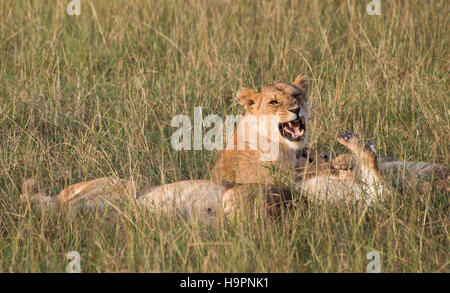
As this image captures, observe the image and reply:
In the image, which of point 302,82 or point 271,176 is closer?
point 271,176

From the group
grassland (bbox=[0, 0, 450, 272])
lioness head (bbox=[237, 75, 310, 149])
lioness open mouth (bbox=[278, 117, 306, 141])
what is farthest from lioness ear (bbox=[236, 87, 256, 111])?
grassland (bbox=[0, 0, 450, 272])

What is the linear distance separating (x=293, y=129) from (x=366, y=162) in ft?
2.06

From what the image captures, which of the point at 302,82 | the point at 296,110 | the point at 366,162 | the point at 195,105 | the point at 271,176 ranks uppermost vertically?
the point at 302,82

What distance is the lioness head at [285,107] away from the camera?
15.0 feet

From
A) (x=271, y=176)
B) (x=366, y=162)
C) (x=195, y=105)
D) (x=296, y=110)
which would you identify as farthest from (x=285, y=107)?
(x=195, y=105)

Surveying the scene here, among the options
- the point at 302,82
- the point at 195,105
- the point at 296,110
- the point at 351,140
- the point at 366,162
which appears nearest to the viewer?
the point at 366,162

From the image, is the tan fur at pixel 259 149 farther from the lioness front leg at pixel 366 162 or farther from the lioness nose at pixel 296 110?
the lioness front leg at pixel 366 162

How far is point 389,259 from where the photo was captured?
10.7 ft

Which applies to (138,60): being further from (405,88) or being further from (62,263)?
(62,263)

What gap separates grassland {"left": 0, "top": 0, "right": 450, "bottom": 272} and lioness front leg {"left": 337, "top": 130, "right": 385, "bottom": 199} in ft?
0.69

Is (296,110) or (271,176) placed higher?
(296,110)

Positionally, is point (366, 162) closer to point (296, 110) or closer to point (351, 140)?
point (351, 140)

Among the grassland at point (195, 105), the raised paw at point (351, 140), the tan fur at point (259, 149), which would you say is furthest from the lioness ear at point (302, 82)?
the raised paw at point (351, 140)

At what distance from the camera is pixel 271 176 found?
14.2 ft
